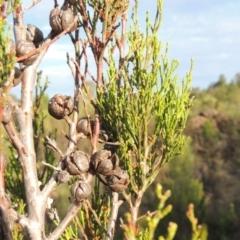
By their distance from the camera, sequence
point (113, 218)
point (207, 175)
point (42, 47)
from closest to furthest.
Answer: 1. point (42, 47)
2. point (113, 218)
3. point (207, 175)

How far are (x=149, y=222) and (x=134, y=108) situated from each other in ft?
3.34

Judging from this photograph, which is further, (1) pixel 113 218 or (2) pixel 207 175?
(2) pixel 207 175

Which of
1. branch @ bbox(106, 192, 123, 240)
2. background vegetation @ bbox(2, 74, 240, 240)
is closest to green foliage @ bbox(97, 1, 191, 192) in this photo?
branch @ bbox(106, 192, 123, 240)

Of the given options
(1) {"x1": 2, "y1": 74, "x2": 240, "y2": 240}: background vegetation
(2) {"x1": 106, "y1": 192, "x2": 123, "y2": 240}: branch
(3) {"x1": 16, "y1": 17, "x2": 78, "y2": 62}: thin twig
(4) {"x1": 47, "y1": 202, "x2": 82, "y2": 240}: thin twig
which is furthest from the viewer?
(1) {"x1": 2, "y1": 74, "x2": 240, "y2": 240}: background vegetation

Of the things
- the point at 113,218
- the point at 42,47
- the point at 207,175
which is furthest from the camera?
the point at 207,175

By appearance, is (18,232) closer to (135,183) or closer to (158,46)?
(135,183)

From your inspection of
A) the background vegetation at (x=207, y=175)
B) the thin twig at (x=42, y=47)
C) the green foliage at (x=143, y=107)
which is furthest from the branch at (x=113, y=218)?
the background vegetation at (x=207, y=175)

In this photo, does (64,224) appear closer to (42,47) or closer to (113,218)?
(113,218)

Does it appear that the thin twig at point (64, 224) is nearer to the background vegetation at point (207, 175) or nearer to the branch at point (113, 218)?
the branch at point (113, 218)

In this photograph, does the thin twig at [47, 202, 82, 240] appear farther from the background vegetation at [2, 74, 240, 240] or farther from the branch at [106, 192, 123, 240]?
the background vegetation at [2, 74, 240, 240]

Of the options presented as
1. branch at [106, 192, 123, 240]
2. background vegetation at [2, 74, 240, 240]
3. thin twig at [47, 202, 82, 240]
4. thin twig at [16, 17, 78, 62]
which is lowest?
background vegetation at [2, 74, 240, 240]

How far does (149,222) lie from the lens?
1451 mm

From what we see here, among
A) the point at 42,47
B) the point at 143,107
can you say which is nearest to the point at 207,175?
the point at 143,107

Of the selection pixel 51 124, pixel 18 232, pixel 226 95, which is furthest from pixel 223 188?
pixel 18 232
